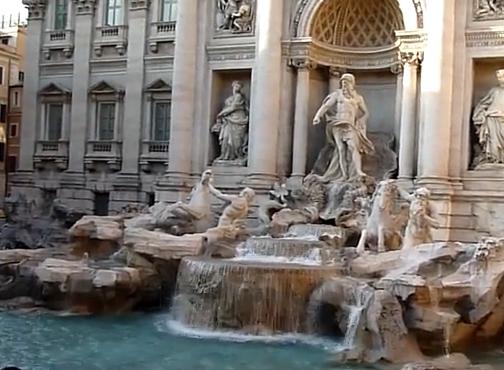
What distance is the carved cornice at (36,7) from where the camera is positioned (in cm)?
2588

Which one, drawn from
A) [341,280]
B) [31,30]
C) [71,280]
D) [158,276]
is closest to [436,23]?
[341,280]

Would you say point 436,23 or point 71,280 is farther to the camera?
point 436,23

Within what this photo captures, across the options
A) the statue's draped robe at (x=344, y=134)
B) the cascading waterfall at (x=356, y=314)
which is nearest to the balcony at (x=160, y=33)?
the statue's draped robe at (x=344, y=134)

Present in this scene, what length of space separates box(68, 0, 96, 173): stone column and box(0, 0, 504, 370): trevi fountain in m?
3.78

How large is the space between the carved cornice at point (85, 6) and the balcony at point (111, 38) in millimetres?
678

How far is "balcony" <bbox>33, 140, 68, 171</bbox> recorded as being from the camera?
25.2m

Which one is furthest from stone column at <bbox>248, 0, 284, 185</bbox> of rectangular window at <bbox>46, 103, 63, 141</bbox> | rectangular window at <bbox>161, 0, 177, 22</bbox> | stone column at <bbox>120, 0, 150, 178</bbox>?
rectangular window at <bbox>46, 103, 63, 141</bbox>

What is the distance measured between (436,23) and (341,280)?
696cm

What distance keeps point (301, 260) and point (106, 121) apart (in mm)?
11326

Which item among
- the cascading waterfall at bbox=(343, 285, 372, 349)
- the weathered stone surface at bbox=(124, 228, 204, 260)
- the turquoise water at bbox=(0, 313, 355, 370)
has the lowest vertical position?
the turquoise water at bbox=(0, 313, 355, 370)

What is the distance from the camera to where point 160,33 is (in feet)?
76.5

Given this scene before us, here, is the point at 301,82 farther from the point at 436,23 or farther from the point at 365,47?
the point at 436,23

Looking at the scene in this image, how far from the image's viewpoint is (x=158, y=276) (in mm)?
16172

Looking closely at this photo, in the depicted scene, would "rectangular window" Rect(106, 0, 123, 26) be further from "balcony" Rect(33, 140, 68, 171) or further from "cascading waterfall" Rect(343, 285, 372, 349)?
"cascading waterfall" Rect(343, 285, 372, 349)
